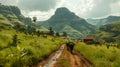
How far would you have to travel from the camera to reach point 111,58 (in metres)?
41.8

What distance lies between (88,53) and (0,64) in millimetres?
25444

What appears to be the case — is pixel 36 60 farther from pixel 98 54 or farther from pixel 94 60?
pixel 98 54

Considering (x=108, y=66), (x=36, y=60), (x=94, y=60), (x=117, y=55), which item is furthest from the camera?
(x=117, y=55)

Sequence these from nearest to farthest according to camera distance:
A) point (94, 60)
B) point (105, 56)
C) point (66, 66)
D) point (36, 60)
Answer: point (66, 66), point (36, 60), point (94, 60), point (105, 56)

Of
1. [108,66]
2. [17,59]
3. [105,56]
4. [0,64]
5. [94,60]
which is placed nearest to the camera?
[0,64]

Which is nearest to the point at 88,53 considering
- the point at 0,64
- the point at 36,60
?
the point at 36,60

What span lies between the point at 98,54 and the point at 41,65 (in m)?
16.7

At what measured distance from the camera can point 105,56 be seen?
41.5 metres

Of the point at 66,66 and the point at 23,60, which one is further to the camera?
the point at 66,66

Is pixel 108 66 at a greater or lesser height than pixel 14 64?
lesser

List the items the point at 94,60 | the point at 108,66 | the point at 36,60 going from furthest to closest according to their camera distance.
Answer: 1. the point at 94,60
2. the point at 108,66
3. the point at 36,60

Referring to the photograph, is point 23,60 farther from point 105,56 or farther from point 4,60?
point 105,56

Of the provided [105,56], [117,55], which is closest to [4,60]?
[105,56]

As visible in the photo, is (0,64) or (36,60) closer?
(0,64)
